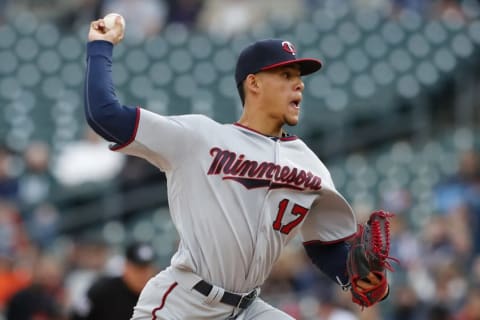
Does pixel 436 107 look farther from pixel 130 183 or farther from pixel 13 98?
pixel 13 98

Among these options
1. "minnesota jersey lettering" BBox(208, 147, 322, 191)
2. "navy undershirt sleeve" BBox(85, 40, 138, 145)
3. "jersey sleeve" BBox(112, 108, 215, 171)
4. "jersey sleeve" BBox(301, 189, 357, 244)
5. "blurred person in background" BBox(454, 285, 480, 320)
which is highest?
"navy undershirt sleeve" BBox(85, 40, 138, 145)

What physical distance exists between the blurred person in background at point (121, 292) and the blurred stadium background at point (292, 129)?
218 centimetres

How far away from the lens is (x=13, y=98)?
12.5 meters

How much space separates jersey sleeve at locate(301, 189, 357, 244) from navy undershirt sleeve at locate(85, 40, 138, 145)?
2.99ft

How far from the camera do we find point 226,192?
4684 millimetres

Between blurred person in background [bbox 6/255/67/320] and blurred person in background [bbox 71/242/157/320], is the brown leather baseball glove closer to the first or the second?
blurred person in background [bbox 71/242/157/320]

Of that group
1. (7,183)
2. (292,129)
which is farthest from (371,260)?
(7,183)

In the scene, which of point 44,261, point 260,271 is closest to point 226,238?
point 260,271

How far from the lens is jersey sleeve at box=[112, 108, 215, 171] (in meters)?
4.54

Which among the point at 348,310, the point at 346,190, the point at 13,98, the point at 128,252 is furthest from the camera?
the point at 13,98

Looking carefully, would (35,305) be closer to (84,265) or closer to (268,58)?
(84,265)

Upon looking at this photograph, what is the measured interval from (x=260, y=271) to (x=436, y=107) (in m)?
8.22

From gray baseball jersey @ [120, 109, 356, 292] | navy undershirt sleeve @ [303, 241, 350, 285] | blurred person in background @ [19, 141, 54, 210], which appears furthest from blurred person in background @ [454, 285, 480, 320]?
blurred person in background @ [19, 141, 54, 210]

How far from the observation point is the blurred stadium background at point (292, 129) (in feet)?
32.1
